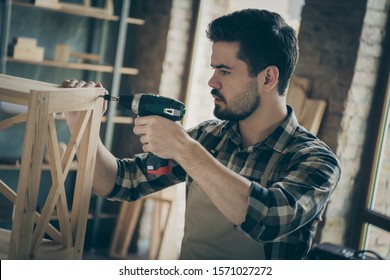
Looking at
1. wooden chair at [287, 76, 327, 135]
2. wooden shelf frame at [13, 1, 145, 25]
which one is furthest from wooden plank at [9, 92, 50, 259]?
wooden shelf frame at [13, 1, 145, 25]

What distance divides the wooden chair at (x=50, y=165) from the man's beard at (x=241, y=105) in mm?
356

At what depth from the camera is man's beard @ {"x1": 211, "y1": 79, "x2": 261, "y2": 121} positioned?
1628 mm

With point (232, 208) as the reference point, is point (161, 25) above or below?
above

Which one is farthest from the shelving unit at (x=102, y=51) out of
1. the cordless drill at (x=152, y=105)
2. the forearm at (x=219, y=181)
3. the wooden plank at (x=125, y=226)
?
the forearm at (x=219, y=181)

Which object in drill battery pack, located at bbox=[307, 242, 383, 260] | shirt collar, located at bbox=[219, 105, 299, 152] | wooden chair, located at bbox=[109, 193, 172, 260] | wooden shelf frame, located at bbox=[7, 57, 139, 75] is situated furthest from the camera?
wooden chair, located at bbox=[109, 193, 172, 260]

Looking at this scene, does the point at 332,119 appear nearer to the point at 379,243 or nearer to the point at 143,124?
the point at 379,243

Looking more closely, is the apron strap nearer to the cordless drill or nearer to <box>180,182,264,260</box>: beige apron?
<box>180,182,264,260</box>: beige apron

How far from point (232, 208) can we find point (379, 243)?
1755 mm

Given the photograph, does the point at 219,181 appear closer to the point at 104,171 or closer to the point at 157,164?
the point at 157,164

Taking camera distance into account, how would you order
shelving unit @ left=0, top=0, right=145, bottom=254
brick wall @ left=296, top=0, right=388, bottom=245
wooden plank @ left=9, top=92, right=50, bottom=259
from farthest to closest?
1. shelving unit @ left=0, top=0, right=145, bottom=254
2. brick wall @ left=296, top=0, right=388, bottom=245
3. wooden plank @ left=9, top=92, right=50, bottom=259

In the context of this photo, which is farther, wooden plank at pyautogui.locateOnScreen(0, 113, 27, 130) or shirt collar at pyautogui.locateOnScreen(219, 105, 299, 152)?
shirt collar at pyautogui.locateOnScreen(219, 105, 299, 152)
